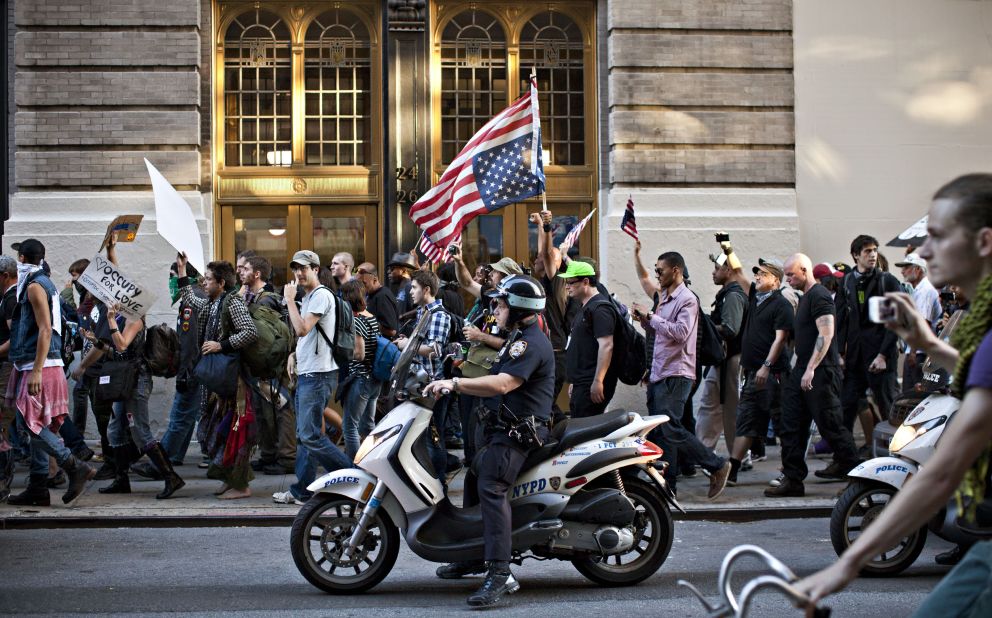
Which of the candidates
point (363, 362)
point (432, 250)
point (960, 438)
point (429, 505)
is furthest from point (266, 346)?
point (960, 438)

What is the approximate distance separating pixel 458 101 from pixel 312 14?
6.59ft

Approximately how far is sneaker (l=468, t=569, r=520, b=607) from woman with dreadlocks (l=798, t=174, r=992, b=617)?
3.78 m

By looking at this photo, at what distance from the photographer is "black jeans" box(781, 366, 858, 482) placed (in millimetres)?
10219

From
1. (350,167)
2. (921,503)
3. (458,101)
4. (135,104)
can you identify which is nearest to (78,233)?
(135,104)

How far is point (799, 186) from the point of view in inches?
573

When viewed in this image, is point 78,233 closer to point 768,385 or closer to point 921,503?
point 768,385

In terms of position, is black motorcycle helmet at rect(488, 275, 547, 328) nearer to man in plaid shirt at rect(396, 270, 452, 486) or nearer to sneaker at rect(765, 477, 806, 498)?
man in plaid shirt at rect(396, 270, 452, 486)

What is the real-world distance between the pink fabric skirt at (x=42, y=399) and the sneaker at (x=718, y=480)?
519 centimetres

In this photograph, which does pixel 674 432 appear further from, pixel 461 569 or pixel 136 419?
pixel 136 419

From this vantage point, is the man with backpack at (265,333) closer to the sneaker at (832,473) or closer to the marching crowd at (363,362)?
the marching crowd at (363,362)

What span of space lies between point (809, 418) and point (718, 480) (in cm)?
112

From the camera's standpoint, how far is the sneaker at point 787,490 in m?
10.2

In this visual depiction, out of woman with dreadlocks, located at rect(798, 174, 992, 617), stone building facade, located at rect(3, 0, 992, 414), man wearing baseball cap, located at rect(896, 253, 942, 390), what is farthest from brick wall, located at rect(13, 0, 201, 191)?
woman with dreadlocks, located at rect(798, 174, 992, 617)

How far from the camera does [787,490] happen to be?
1020 cm
